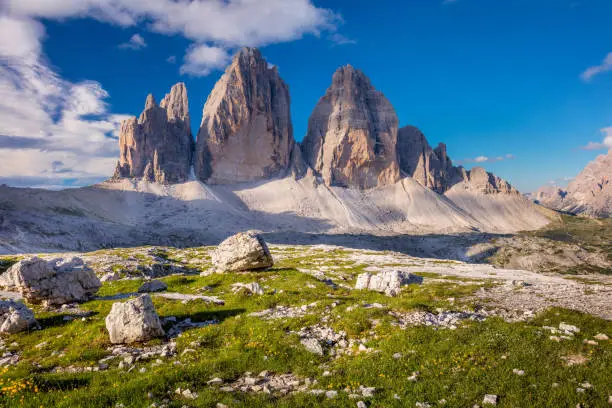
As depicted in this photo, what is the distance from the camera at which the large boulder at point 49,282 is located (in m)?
23.7

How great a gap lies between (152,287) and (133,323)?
13.6 meters

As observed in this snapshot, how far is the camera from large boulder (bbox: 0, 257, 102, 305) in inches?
934

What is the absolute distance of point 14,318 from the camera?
756 inches

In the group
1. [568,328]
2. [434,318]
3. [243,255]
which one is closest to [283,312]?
[434,318]

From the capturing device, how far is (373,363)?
13070mm

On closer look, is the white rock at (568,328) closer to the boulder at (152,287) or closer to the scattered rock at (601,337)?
the scattered rock at (601,337)

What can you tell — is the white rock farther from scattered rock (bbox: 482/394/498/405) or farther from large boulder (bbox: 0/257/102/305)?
large boulder (bbox: 0/257/102/305)

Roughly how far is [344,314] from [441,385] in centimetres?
882

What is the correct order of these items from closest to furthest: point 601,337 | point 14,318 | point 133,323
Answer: point 601,337 → point 133,323 → point 14,318

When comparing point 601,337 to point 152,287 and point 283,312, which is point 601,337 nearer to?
point 283,312

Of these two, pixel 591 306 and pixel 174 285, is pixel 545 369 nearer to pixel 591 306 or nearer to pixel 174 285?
pixel 591 306

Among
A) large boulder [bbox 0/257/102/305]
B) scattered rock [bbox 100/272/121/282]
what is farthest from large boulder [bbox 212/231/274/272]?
large boulder [bbox 0/257/102/305]

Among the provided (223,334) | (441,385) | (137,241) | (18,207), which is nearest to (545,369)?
(441,385)

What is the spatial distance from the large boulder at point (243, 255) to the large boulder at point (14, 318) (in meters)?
17.9
